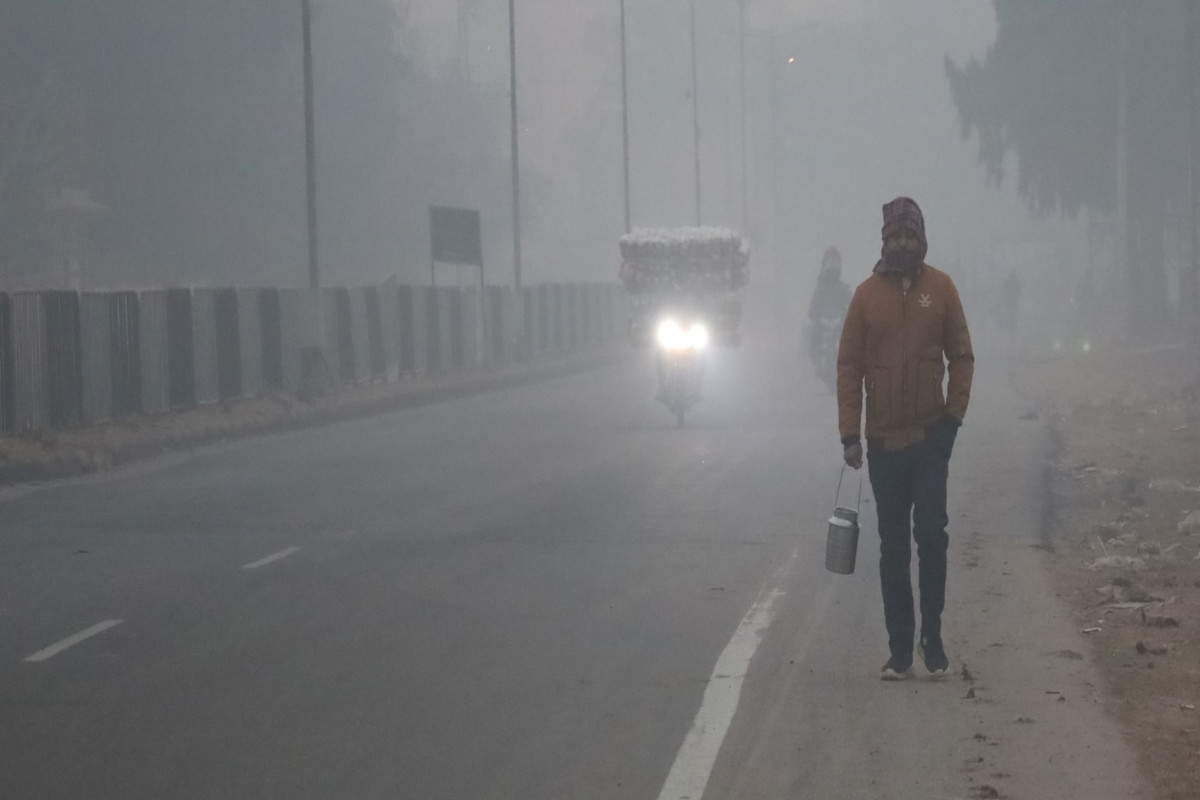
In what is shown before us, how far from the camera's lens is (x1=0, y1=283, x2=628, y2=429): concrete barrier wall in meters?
23.6

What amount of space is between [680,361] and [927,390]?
16980 millimetres

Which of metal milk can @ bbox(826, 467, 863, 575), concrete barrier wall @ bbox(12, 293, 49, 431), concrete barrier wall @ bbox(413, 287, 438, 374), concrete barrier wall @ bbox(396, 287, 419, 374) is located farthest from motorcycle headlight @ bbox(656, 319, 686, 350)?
metal milk can @ bbox(826, 467, 863, 575)

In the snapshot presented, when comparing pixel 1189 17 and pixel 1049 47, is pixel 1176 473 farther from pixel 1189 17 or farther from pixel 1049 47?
pixel 1049 47

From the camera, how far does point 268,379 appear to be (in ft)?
103

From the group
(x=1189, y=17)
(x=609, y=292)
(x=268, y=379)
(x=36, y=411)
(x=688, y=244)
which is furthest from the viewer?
(x=609, y=292)

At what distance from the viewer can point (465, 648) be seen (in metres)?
9.70

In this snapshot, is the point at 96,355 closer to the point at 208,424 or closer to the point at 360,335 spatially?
the point at 208,424

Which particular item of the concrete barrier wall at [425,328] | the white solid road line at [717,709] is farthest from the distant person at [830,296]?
the white solid road line at [717,709]

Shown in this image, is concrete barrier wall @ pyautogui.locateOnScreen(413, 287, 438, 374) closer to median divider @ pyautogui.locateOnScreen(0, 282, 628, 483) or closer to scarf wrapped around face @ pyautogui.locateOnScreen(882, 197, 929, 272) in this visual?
median divider @ pyautogui.locateOnScreen(0, 282, 628, 483)

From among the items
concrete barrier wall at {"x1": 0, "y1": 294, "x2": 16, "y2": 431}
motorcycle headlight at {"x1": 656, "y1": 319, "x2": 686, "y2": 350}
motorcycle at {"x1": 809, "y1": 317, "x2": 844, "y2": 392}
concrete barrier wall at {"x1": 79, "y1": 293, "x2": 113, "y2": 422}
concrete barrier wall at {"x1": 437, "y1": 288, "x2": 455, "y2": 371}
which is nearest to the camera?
concrete barrier wall at {"x1": 0, "y1": 294, "x2": 16, "y2": 431}

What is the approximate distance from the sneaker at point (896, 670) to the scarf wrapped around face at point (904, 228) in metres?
1.80

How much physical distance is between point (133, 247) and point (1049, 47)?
30915 mm

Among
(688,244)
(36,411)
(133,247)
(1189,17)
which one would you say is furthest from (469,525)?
(133,247)

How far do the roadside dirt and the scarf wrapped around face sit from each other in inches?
83.7
